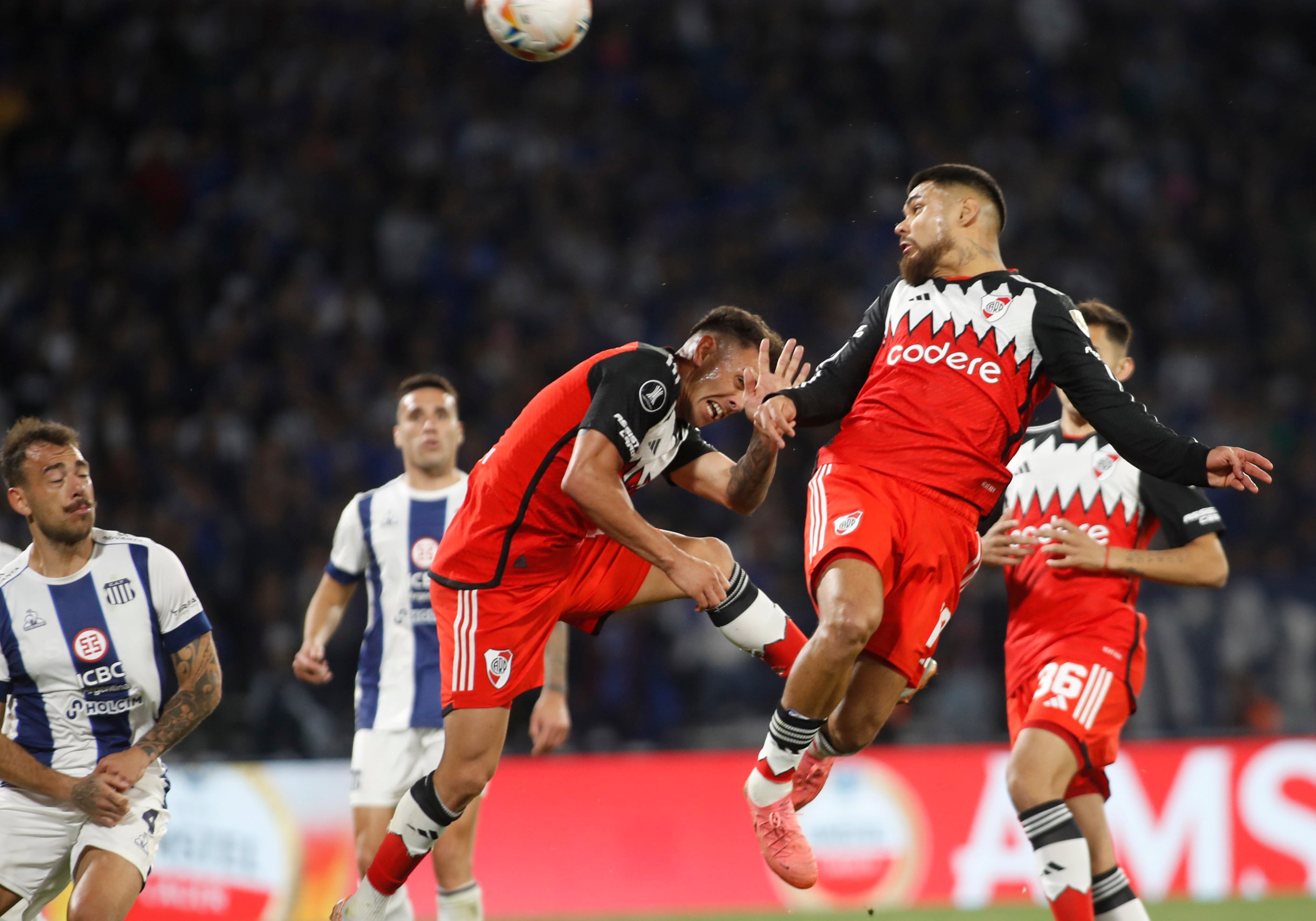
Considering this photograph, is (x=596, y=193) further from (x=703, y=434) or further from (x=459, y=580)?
(x=459, y=580)

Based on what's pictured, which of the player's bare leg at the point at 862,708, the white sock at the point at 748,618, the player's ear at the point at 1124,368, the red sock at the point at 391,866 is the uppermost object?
the player's ear at the point at 1124,368

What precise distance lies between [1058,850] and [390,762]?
3.13m

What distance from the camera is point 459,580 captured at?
522 centimetres

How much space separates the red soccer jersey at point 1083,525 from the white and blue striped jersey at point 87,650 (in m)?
3.35

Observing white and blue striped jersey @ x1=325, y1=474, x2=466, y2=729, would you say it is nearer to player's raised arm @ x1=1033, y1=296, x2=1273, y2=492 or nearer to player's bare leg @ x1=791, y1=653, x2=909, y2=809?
player's bare leg @ x1=791, y1=653, x2=909, y2=809

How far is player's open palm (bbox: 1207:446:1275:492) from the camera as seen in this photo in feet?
14.5

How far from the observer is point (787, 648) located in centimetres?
543

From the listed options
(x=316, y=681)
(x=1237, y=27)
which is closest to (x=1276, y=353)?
(x=1237, y=27)

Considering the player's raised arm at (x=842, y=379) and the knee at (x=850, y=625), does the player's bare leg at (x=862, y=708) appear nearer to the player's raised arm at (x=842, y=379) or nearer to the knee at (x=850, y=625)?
the knee at (x=850, y=625)

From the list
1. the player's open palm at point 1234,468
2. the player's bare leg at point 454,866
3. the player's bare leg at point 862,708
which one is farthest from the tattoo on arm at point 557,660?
the player's open palm at point 1234,468

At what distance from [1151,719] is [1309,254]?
22.4 feet

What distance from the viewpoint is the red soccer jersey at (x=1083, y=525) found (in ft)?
18.5

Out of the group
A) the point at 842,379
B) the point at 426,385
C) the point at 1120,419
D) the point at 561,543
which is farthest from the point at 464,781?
the point at 1120,419

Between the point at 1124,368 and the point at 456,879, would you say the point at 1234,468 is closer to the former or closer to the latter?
the point at 1124,368
